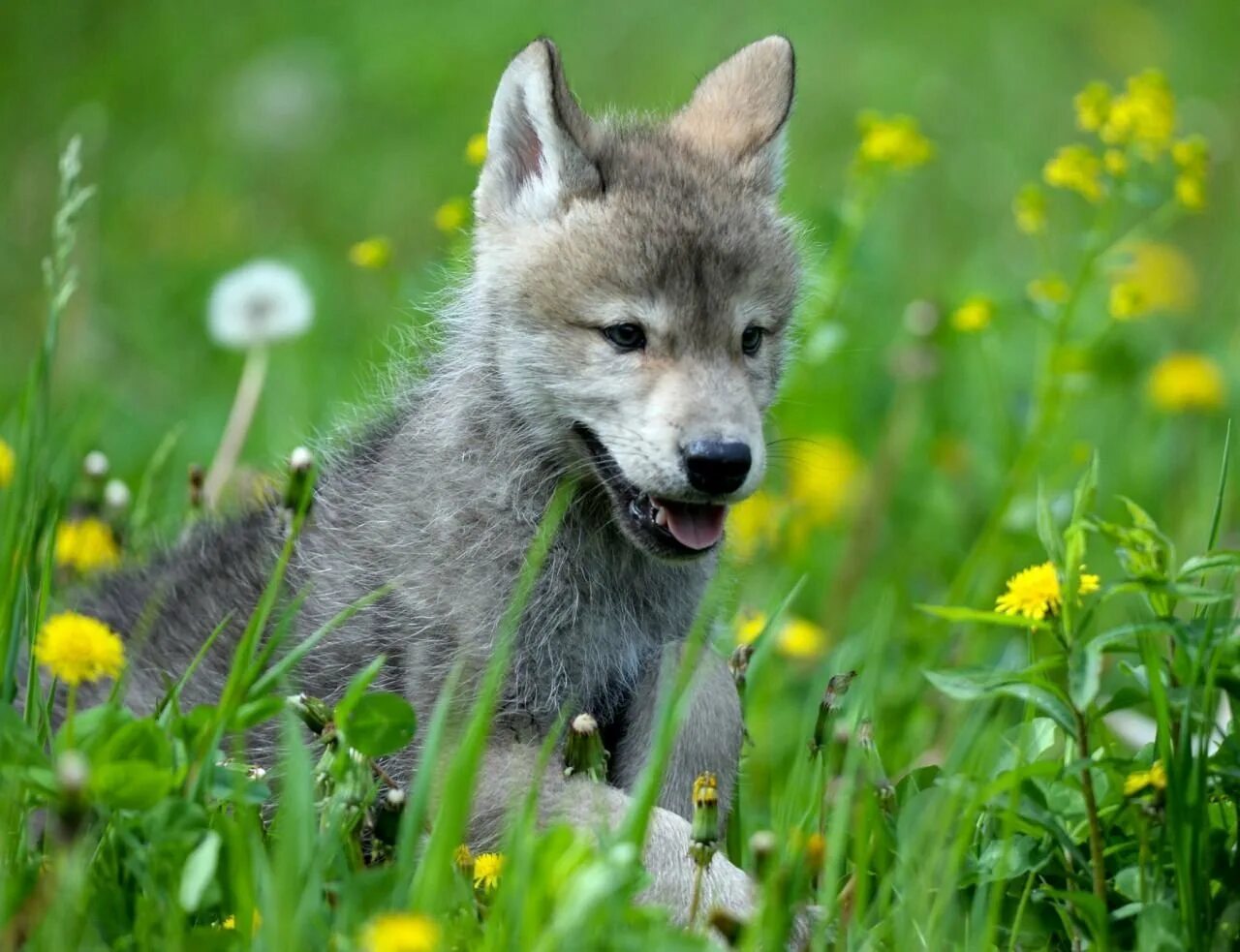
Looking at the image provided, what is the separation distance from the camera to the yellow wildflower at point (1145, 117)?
14.0 feet

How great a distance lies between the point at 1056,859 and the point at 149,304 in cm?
501

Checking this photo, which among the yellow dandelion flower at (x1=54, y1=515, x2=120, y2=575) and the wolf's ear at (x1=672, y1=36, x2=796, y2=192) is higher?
the wolf's ear at (x1=672, y1=36, x2=796, y2=192)

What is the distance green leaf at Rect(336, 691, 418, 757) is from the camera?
2785mm

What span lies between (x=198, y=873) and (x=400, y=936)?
0.49 meters

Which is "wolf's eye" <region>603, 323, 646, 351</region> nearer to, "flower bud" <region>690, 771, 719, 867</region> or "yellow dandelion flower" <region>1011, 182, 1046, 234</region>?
"flower bud" <region>690, 771, 719, 867</region>

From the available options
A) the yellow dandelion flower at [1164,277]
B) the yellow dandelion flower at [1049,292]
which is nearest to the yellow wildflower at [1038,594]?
the yellow dandelion flower at [1049,292]

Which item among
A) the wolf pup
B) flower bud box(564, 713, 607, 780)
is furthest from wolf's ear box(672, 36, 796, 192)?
flower bud box(564, 713, 607, 780)

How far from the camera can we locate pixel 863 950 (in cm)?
267

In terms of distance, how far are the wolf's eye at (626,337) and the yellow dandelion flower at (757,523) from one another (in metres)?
1.43

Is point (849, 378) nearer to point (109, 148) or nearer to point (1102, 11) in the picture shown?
point (109, 148)

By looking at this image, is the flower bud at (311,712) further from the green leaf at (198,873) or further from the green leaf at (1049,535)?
the green leaf at (1049,535)

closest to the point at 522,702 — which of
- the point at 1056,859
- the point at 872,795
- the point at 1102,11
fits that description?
the point at 872,795

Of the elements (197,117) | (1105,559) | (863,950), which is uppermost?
(197,117)

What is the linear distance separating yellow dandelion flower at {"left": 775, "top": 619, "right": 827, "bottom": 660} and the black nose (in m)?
1.21
